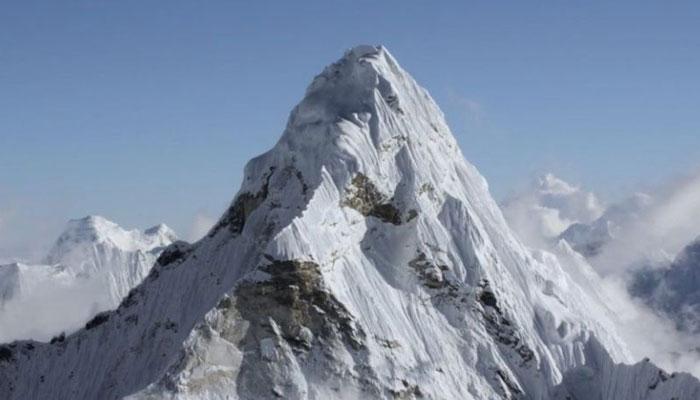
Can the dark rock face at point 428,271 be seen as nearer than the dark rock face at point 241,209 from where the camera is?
A: Yes

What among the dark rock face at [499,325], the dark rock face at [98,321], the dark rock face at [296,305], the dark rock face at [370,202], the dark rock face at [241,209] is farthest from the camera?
the dark rock face at [98,321]

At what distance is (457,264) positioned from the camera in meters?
135

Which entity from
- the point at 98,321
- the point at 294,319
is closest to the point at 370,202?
the point at 294,319

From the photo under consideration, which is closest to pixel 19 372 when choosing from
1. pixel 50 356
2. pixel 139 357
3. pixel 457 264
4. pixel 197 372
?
pixel 50 356

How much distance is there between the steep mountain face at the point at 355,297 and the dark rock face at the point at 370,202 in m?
0.24

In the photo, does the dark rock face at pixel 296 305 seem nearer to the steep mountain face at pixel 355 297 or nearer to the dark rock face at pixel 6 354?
the steep mountain face at pixel 355 297

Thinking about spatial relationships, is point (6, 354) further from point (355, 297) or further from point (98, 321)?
point (355, 297)

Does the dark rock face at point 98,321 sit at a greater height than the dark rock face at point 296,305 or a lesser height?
greater

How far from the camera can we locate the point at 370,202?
135 metres

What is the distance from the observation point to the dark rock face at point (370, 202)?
133500mm

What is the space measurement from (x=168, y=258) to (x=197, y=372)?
5401 centimetres

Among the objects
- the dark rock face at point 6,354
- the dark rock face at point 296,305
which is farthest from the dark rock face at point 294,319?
the dark rock face at point 6,354

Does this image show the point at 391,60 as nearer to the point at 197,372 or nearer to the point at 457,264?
the point at 457,264

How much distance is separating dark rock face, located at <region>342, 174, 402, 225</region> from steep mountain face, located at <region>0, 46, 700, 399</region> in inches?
9.3
